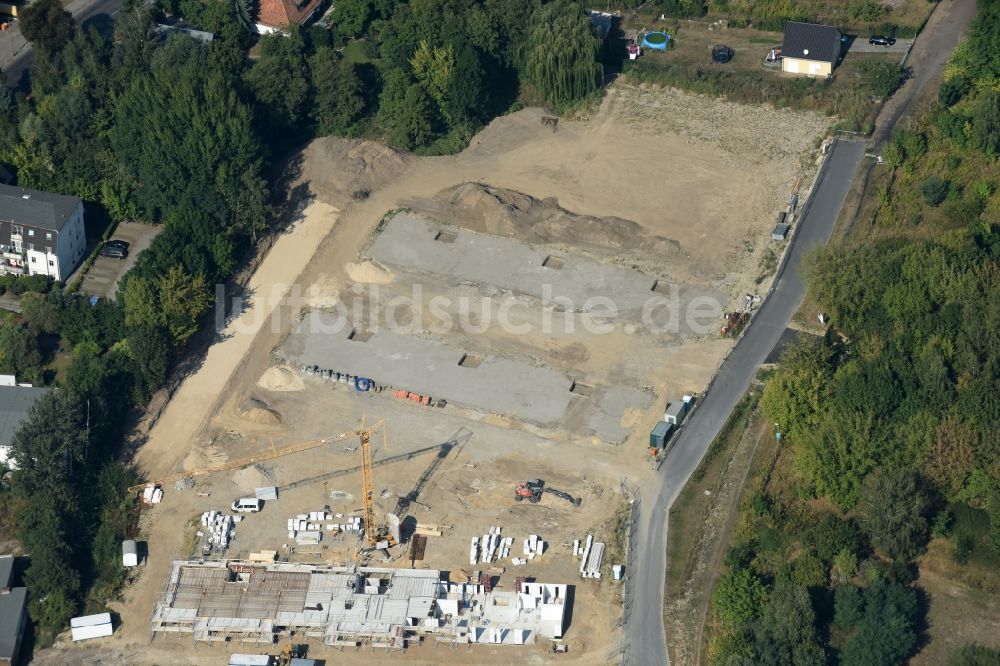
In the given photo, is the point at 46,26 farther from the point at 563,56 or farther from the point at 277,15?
the point at 563,56

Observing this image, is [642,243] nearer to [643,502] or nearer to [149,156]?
[643,502]

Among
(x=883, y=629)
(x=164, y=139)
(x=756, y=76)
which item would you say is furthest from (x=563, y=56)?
(x=883, y=629)

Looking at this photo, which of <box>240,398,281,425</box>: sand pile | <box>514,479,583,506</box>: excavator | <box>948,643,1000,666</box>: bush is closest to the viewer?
<box>948,643,1000,666</box>: bush

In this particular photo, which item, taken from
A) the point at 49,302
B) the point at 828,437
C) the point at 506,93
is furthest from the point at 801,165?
the point at 49,302

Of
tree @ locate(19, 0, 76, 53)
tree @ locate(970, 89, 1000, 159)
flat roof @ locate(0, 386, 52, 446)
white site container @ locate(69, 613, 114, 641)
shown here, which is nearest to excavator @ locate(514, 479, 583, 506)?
white site container @ locate(69, 613, 114, 641)

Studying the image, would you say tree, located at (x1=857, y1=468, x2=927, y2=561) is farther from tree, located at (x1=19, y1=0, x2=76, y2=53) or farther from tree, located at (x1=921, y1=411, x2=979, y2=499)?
tree, located at (x1=19, y1=0, x2=76, y2=53)

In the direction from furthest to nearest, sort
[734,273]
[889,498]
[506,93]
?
[506,93] → [734,273] → [889,498]

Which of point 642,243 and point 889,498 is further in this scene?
point 642,243
